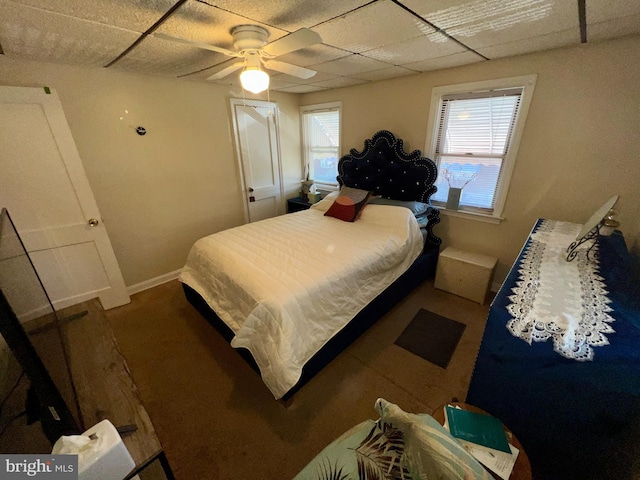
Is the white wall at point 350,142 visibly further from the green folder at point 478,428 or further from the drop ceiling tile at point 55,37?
the green folder at point 478,428

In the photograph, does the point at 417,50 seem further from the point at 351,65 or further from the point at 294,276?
the point at 294,276

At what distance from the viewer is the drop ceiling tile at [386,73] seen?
2525 millimetres

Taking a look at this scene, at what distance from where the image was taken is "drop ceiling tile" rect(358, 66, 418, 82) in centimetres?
253

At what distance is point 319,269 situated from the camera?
1830 millimetres

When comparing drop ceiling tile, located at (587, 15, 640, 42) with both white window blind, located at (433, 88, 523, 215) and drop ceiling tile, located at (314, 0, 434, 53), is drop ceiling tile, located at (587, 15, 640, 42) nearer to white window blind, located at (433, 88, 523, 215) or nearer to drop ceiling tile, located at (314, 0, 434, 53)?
white window blind, located at (433, 88, 523, 215)

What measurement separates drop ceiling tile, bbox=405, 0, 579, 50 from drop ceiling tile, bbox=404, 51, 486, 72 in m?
0.39

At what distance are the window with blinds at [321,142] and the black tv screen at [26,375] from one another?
11.3ft

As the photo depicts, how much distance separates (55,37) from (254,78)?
1265mm

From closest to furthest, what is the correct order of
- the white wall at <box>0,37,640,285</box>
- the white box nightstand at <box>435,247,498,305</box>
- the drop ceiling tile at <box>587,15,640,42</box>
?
the drop ceiling tile at <box>587,15,640,42</box> → the white wall at <box>0,37,640,285</box> → the white box nightstand at <box>435,247,498,305</box>

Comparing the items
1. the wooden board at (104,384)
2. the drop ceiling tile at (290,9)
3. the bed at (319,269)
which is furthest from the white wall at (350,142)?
the drop ceiling tile at (290,9)

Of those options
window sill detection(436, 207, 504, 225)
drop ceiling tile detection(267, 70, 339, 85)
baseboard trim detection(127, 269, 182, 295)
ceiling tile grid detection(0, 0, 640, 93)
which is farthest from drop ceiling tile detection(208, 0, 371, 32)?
baseboard trim detection(127, 269, 182, 295)

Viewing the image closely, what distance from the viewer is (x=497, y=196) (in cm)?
253

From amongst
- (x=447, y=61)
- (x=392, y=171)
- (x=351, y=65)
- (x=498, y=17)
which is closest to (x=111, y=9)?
(x=351, y=65)

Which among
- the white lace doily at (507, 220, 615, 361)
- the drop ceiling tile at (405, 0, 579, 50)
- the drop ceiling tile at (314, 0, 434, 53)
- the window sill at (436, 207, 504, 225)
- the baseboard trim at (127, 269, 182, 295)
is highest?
the drop ceiling tile at (314, 0, 434, 53)
